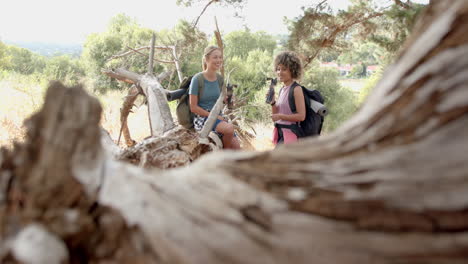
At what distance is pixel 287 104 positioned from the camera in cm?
260

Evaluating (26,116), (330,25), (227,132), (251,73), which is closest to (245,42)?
(251,73)

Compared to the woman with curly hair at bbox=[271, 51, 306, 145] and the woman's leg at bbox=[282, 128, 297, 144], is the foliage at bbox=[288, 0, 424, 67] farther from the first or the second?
the woman's leg at bbox=[282, 128, 297, 144]

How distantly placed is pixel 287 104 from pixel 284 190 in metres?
2.00

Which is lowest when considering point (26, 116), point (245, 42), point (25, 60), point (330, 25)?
point (26, 116)

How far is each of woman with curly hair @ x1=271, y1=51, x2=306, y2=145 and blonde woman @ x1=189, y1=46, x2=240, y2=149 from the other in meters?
0.40

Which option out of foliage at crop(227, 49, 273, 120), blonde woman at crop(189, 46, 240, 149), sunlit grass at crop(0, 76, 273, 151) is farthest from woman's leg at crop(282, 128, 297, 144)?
foliage at crop(227, 49, 273, 120)

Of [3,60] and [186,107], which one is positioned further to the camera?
[3,60]

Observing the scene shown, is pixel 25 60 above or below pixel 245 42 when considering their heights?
below

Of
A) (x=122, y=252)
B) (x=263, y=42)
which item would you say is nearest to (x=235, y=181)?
(x=122, y=252)

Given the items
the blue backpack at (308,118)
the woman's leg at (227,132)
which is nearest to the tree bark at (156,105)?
the woman's leg at (227,132)

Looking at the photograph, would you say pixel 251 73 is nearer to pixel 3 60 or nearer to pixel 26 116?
pixel 3 60

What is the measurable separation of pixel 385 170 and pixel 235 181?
32cm

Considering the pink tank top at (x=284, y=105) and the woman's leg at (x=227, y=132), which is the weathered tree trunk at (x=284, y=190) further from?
the pink tank top at (x=284, y=105)

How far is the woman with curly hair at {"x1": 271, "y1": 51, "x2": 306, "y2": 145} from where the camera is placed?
98.7 inches
